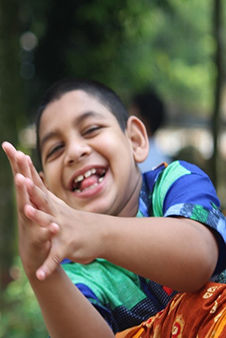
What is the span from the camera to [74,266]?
5.86 ft

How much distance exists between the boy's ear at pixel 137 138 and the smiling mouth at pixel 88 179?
0.68 ft

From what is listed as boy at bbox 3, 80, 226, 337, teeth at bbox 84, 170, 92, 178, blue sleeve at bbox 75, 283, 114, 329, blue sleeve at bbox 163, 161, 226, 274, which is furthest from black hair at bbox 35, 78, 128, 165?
blue sleeve at bbox 75, 283, 114, 329

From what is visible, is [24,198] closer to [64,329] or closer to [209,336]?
[64,329]

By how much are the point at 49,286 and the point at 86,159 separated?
543mm

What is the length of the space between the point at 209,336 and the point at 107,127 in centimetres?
82

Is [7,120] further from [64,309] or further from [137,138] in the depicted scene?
[64,309]

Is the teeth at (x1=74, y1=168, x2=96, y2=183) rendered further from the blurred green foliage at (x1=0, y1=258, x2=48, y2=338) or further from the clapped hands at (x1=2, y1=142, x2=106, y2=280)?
the blurred green foliage at (x1=0, y1=258, x2=48, y2=338)

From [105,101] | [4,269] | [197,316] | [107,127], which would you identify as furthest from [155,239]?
[4,269]

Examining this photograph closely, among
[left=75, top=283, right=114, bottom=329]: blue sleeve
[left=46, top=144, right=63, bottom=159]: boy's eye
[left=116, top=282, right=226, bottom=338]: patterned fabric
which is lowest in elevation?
[left=75, top=283, right=114, bottom=329]: blue sleeve

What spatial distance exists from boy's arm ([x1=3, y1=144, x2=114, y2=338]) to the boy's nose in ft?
1.61

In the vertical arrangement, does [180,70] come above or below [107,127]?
below

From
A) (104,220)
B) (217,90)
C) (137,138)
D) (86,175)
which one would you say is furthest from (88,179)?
(217,90)

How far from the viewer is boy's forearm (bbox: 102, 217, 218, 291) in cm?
120

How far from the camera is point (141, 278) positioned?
1686mm
